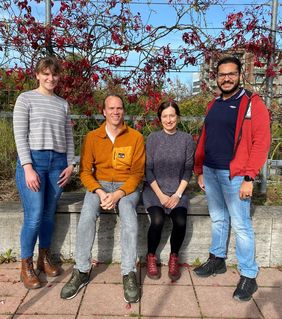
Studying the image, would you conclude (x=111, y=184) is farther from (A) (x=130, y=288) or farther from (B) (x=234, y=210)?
(B) (x=234, y=210)

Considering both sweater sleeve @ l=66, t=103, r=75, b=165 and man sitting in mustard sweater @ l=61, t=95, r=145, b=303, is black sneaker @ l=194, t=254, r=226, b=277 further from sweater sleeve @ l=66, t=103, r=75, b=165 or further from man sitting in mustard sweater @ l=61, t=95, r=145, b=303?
sweater sleeve @ l=66, t=103, r=75, b=165

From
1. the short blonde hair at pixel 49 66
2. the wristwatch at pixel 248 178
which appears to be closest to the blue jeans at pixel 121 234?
the wristwatch at pixel 248 178

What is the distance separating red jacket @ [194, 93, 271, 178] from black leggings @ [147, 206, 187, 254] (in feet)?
2.15

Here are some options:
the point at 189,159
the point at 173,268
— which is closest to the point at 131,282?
the point at 173,268

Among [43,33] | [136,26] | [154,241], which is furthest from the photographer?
[136,26]

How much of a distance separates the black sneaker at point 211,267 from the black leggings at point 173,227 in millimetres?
297

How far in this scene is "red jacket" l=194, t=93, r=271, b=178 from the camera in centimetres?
301

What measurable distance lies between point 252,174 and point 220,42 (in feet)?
7.56

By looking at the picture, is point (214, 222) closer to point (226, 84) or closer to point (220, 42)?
point (226, 84)

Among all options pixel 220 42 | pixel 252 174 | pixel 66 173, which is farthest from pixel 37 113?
pixel 220 42

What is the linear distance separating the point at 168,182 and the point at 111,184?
1.81 ft

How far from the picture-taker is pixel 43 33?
170 inches

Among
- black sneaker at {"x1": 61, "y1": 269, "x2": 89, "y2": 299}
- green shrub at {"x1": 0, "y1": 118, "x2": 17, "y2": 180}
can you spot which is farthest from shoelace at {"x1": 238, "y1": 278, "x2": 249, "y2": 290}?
green shrub at {"x1": 0, "y1": 118, "x2": 17, "y2": 180}

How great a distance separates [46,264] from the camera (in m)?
3.56
